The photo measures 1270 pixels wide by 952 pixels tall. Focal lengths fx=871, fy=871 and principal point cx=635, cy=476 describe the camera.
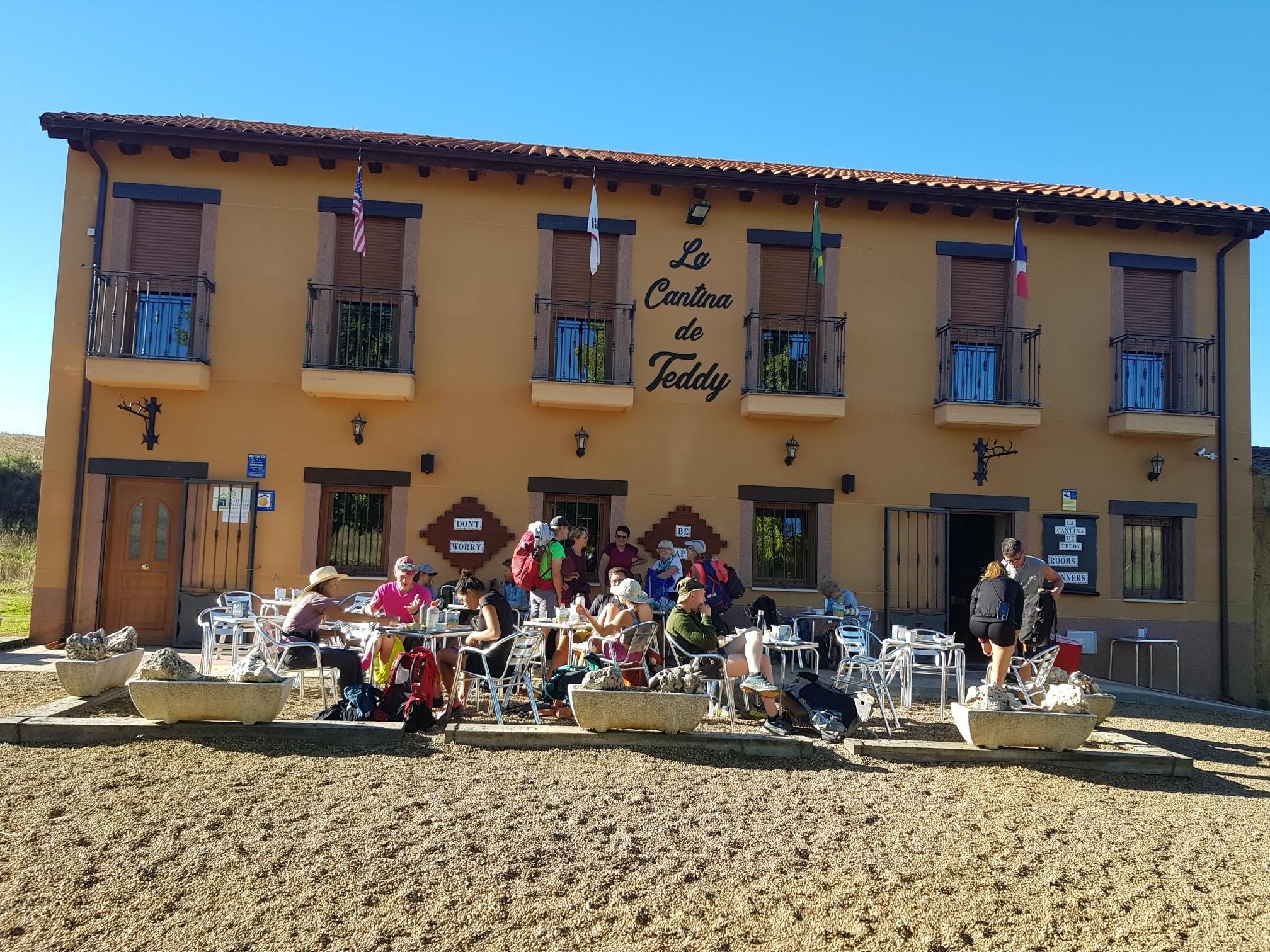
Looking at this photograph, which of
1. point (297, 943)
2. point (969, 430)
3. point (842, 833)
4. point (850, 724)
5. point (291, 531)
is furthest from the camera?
point (969, 430)

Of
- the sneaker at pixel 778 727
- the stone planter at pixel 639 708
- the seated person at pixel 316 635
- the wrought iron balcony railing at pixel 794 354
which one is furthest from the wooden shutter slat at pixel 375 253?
the sneaker at pixel 778 727

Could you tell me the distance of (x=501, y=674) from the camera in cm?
604

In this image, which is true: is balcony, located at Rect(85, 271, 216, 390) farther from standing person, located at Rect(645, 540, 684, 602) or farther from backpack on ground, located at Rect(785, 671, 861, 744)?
backpack on ground, located at Rect(785, 671, 861, 744)

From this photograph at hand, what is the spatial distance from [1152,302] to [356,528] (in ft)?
33.9

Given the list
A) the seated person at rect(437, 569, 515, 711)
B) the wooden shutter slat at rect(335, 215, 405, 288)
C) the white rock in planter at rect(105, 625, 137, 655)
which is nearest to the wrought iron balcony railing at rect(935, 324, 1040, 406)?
the wooden shutter slat at rect(335, 215, 405, 288)

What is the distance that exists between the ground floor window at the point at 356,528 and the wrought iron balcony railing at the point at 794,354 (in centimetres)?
452

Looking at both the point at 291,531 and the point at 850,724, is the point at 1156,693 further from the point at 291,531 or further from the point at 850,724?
the point at 291,531

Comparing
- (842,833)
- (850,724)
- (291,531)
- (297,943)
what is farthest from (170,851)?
(291,531)

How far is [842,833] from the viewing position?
3992mm

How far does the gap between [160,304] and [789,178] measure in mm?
7473

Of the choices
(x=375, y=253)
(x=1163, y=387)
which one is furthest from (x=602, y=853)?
(x=1163, y=387)

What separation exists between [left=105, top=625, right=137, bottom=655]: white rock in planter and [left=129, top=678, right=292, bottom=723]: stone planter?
1325 millimetres

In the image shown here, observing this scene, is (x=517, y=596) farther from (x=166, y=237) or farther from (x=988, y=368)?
(x=988, y=368)

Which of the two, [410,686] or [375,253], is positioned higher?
[375,253]
